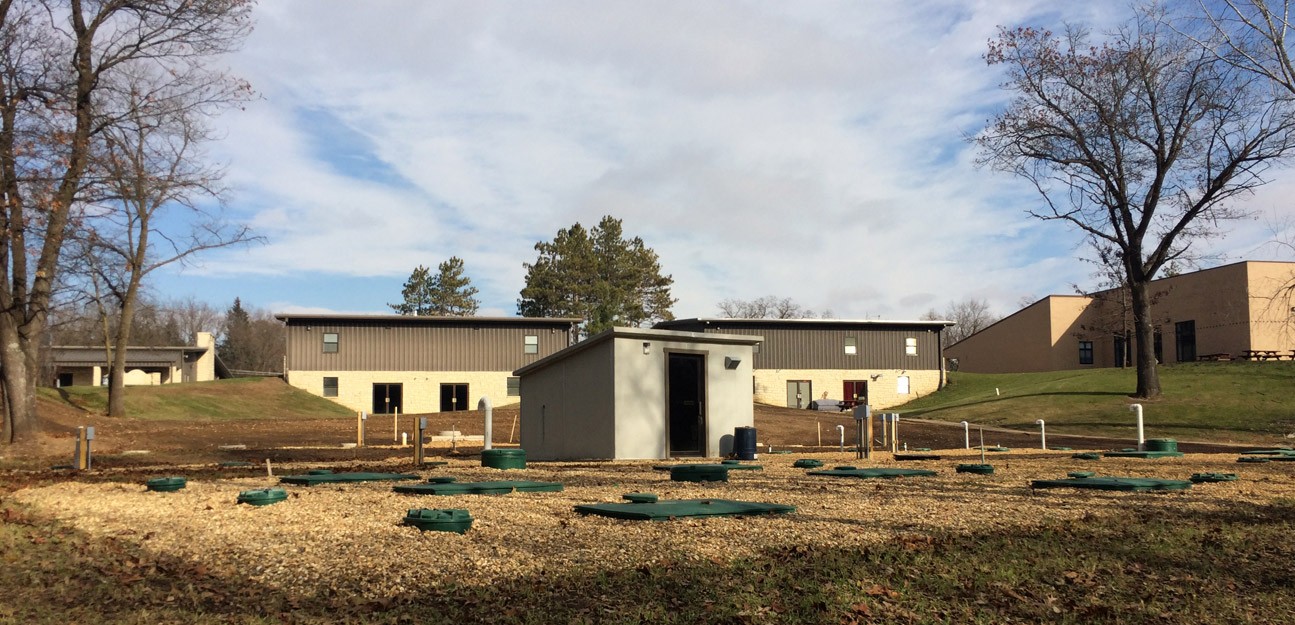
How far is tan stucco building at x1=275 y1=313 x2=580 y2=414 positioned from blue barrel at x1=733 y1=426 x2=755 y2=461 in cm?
2985

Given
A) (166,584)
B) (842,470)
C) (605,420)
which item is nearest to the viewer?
(166,584)

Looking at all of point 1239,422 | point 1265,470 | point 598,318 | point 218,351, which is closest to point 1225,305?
point 1239,422

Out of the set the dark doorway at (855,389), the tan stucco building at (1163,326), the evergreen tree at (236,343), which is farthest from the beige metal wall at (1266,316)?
the evergreen tree at (236,343)

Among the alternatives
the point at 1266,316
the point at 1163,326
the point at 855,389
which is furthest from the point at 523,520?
Answer: the point at 1163,326

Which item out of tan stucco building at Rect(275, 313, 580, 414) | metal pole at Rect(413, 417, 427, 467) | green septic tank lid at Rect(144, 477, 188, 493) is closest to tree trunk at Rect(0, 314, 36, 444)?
metal pole at Rect(413, 417, 427, 467)

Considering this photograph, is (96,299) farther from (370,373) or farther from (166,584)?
(166,584)

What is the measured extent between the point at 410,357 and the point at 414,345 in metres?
0.60

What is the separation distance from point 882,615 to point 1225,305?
1949 inches

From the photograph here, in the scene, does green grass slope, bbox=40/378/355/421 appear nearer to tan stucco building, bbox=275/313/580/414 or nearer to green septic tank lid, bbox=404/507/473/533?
tan stucco building, bbox=275/313/580/414

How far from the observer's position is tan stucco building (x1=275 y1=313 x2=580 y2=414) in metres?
45.8

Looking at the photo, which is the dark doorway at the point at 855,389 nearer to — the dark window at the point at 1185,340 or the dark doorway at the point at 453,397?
the dark window at the point at 1185,340

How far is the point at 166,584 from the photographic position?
5.98m

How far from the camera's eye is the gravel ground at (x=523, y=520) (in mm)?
6504

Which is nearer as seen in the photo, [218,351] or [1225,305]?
[1225,305]
